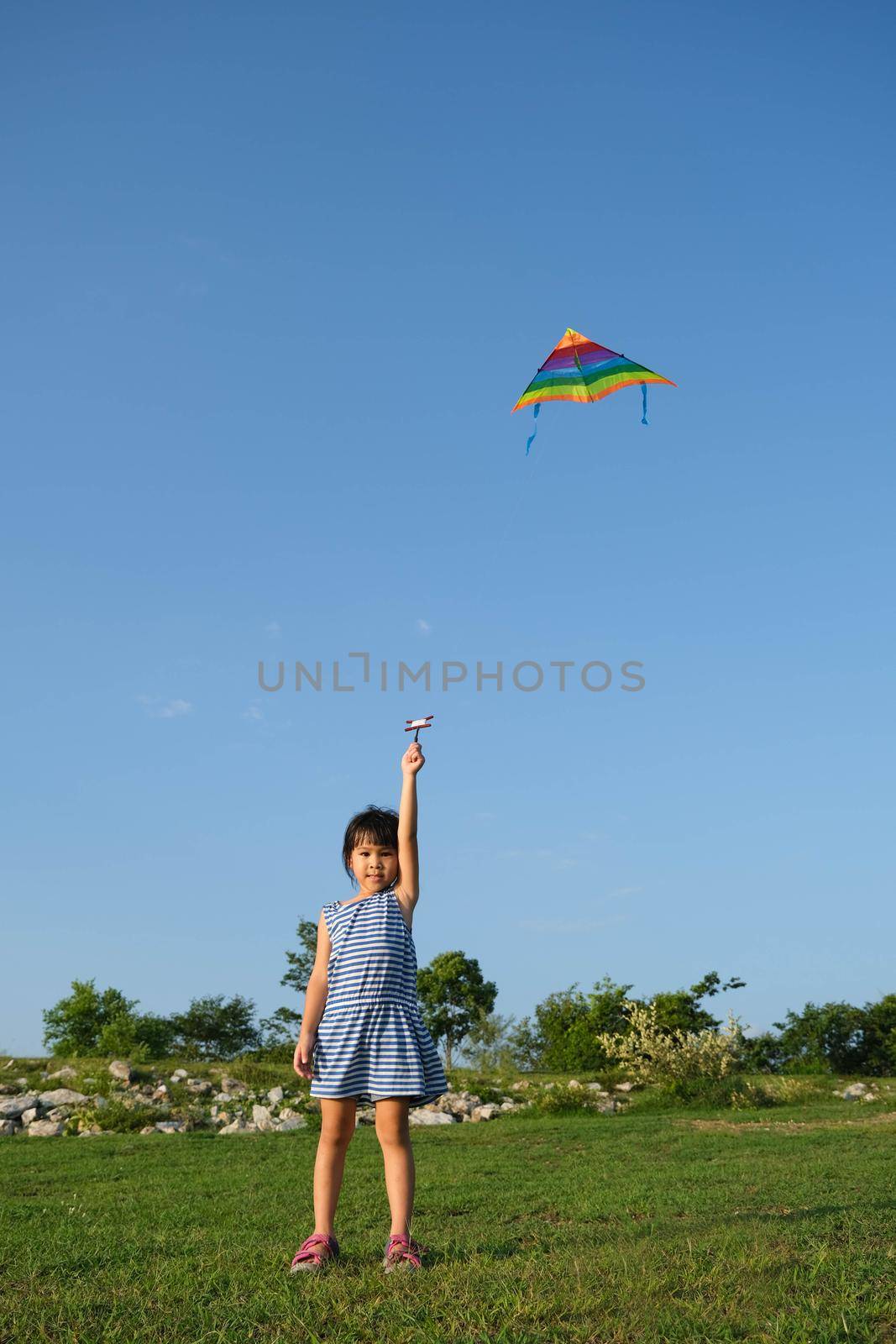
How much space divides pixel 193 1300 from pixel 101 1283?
548 millimetres

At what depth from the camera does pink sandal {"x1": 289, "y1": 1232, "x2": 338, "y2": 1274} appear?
4.01 meters

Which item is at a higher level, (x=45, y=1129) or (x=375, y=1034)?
(x=375, y=1034)

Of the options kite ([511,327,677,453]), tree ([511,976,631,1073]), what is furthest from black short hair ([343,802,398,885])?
tree ([511,976,631,1073])

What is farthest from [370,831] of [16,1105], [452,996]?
[452,996]

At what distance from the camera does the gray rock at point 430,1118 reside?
14.9 meters

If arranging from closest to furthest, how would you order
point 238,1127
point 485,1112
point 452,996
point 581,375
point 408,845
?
point 408,845, point 581,375, point 238,1127, point 485,1112, point 452,996

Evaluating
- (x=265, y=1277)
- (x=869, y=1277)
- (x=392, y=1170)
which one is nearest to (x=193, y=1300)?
(x=265, y=1277)

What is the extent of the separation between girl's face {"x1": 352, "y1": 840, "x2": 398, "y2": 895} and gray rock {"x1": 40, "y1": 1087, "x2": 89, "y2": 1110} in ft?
44.3

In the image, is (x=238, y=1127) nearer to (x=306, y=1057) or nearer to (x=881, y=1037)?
(x=306, y=1057)

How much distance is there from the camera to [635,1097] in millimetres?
17469

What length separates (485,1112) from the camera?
1591cm

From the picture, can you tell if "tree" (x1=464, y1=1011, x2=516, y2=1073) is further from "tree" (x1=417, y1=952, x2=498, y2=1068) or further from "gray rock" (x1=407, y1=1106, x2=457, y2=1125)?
"gray rock" (x1=407, y1=1106, x2=457, y2=1125)

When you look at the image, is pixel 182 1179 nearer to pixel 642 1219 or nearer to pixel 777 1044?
pixel 642 1219

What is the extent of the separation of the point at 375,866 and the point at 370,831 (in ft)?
0.55
